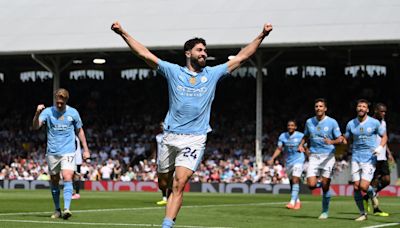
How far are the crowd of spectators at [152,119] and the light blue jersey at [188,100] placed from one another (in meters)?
27.4

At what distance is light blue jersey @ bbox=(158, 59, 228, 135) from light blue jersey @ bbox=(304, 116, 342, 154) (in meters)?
6.86

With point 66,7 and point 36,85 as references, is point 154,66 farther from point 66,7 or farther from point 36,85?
point 36,85

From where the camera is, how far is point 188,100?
11.0 m

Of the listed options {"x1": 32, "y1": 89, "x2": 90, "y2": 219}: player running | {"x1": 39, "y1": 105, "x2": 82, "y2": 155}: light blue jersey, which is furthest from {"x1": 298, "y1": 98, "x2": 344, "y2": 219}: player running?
{"x1": 39, "y1": 105, "x2": 82, "y2": 155}: light blue jersey

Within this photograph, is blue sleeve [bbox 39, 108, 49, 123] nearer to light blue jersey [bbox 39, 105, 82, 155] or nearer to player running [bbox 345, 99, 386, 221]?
light blue jersey [bbox 39, 105, 82, 155]

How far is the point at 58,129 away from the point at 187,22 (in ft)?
88.2

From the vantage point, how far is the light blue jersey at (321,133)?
17.7m

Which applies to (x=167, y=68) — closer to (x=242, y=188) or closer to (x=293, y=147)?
(x=293, y=147)

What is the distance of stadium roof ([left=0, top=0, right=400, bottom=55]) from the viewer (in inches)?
1547

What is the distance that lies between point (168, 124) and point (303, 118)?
37.6 meters

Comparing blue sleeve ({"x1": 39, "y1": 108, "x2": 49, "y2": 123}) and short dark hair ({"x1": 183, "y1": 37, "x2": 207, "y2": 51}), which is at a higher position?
short dark hair ({"x1": 183, "y1": 37, "x2": 207, "y2": 51})

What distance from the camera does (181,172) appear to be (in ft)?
36.1

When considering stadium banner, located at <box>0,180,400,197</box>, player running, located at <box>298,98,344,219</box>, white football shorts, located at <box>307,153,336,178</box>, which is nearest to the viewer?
player running, located at <box>298,98,344,219</box>

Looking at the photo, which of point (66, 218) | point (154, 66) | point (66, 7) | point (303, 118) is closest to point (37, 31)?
point (66, 7)
